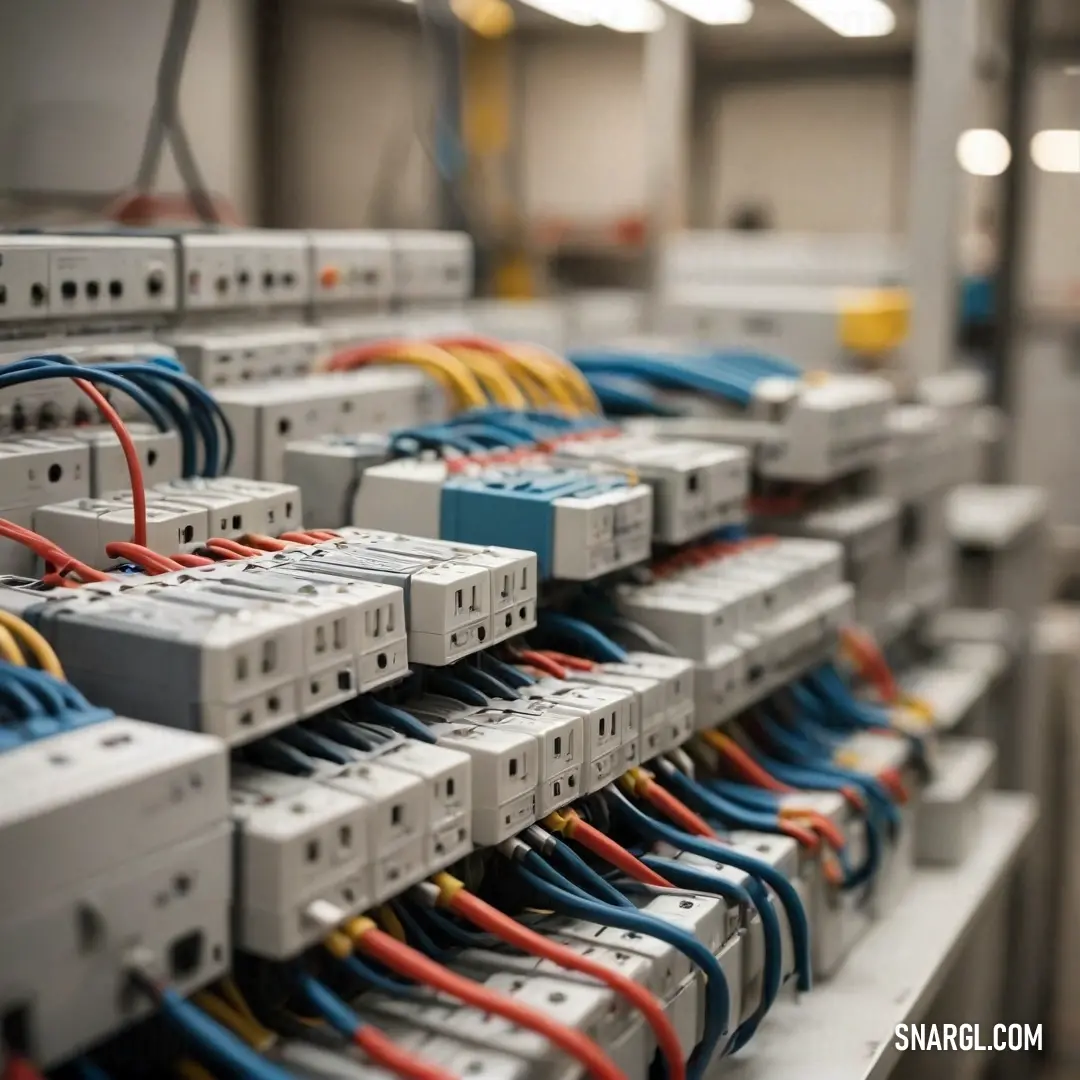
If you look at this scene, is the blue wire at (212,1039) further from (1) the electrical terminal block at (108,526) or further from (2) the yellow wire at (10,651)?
(1) the electrical terminal block at (108,526)

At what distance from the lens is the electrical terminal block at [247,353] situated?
184cm

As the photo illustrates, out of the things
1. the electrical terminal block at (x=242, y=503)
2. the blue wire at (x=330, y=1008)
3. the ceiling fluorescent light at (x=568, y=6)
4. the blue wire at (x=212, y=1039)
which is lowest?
the blue wire at (x=330, y=1008)

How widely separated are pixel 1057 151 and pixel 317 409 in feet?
13.5

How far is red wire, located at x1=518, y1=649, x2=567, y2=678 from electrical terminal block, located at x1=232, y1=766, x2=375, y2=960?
17.0 inches

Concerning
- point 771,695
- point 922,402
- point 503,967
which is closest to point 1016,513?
point 922,402

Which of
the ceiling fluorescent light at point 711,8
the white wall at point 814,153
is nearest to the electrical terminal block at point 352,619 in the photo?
the ceiling fluorescent light at point 711,8

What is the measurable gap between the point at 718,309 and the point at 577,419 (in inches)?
37.9

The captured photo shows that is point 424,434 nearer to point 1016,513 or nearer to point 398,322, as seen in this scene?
point 398,322

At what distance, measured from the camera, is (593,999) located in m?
1.15

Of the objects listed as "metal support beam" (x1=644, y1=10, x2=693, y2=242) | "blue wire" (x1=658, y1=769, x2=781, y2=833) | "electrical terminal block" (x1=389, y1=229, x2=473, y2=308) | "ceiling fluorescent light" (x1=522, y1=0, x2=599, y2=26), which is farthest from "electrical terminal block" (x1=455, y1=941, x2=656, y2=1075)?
"ceiling fluorescent light" (x1=522, y1=0, x2=599, y2=26)

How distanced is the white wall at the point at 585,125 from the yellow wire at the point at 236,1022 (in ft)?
16.5

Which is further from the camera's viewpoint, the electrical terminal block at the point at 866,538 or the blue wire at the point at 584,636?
the electrical terminal block at the point at 866,538

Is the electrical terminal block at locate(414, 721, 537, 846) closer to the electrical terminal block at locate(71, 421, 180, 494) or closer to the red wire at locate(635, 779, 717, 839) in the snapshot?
the red wire at locate(635, 779, 717, 839)

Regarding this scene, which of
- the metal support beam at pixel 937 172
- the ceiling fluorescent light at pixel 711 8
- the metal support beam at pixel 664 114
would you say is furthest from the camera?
the metal support beam at pixel 664 114
